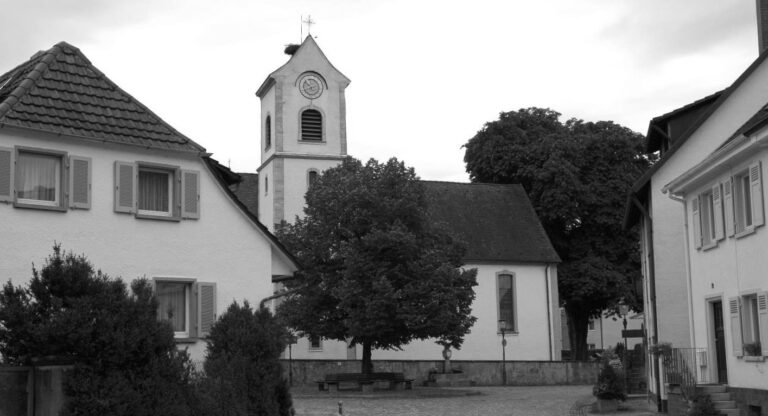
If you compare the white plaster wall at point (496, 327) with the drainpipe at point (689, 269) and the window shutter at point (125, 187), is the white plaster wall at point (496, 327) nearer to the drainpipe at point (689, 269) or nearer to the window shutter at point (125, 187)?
the drainpipe at point (689, 269)

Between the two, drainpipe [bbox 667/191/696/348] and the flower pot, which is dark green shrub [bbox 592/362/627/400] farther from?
drainpipe [bbox 667/191/696/348]

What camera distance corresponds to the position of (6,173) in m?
19.3

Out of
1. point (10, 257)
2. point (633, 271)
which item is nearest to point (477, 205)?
point (633, 271)

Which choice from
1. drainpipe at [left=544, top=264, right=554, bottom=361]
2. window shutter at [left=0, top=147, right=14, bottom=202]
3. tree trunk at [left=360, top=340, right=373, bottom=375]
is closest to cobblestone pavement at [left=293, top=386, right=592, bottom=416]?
tree trunk at [left=360, top=340, right=373, bottom=375]

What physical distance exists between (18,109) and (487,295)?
1558 inches

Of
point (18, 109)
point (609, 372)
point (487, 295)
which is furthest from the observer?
point (487, 295)

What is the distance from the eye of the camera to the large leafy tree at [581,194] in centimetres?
5719

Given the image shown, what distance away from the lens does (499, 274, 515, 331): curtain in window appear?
187ft

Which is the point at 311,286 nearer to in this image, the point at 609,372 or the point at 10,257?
the point at 609,372

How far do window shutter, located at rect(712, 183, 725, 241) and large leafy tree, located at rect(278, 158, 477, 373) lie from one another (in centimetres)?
1563

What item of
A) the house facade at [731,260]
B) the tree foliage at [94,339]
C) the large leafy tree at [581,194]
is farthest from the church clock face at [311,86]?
the tree foliage at [94,339]

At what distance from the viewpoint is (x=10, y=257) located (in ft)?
64.0

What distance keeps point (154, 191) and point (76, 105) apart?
96.5 inches

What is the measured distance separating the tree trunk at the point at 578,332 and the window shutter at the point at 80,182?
140 ft
